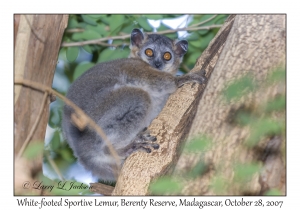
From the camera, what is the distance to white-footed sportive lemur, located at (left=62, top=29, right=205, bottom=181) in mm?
4789

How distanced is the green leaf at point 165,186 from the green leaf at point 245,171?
0.54 metres

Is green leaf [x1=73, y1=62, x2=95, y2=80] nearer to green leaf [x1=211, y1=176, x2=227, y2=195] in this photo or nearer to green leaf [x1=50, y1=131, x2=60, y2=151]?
green leaf [x1=50, y1=131, x2=60, y2=151]

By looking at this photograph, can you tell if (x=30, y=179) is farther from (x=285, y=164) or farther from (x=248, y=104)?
(x=285, y=164)

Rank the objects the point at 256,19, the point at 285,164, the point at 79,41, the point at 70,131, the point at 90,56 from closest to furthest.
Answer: the point at 285,164 → the point at 256,19 → the point at 70,131 → the point at 79,41 → the point at 90,56

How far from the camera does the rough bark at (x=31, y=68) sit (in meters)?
3.58

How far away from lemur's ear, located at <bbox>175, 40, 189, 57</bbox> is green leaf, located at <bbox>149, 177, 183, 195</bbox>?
244 centimetres

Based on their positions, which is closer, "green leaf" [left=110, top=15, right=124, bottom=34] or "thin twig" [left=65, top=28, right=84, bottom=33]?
"green leaf" [left=110, top=15, right=124, bottom=34]

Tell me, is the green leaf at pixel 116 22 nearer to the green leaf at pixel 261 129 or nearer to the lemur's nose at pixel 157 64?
the lemur's nose at pixel 157 64

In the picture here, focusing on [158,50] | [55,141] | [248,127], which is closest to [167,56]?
[158,50]

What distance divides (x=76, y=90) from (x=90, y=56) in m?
0.94

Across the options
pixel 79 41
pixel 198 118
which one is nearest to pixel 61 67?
pixel 79 41

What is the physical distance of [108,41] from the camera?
5590mm

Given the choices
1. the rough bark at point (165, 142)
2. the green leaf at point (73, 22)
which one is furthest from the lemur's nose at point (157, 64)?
the green leaf at point (73, 22)

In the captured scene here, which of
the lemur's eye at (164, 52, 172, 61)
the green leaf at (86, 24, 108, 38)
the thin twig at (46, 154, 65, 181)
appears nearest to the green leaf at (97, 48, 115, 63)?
the green leaf at (86, 24, 108, 38)
